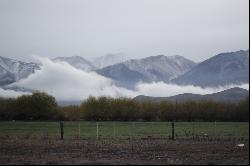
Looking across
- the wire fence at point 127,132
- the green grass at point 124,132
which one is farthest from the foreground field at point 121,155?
the green grass at point 124,132

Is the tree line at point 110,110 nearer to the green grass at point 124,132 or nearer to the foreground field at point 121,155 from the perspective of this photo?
the green grass at point 124,132

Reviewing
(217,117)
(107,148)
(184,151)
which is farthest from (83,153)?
(217,117)

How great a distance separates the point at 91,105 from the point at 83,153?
103261 mm

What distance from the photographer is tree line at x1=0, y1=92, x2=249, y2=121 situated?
380ft

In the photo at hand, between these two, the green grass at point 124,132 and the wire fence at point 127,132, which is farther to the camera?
the green grass at point 124,132

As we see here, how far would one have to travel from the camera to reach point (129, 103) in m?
125

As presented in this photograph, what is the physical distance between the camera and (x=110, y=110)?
124 meters

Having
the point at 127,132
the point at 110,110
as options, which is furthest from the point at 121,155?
the point at 110,110

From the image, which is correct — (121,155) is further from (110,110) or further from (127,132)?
(110,110)

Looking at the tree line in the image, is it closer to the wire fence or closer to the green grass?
the green grass

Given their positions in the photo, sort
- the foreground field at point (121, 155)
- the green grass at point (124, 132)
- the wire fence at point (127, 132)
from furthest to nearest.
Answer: the green grass at point (124, 132), the wire fence at point (127, 132), the foreground field at point (121, 155)

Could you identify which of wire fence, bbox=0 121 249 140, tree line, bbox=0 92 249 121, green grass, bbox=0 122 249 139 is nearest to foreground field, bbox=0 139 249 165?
wire fence, bbox=0 121 249 140

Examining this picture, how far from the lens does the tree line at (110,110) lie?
116 m

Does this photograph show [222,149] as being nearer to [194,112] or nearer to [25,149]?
[25,149]
